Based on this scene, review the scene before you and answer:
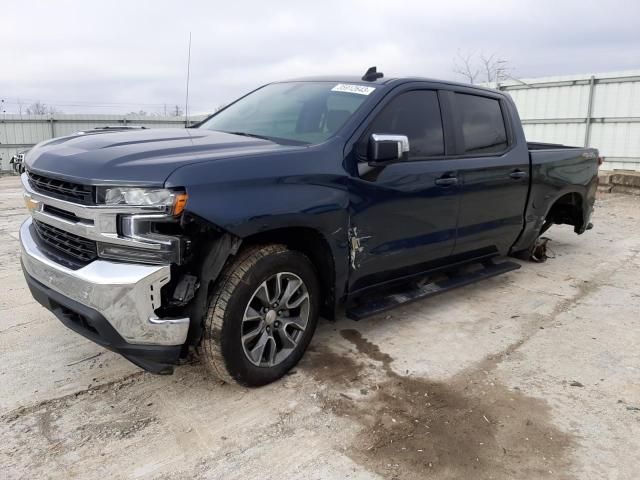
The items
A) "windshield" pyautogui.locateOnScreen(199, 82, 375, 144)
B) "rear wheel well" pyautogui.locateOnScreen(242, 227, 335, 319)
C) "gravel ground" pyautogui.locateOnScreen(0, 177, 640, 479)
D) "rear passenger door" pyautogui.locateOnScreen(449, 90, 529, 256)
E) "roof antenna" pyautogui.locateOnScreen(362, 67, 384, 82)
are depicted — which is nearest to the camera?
"gravel ground" pyautogui.locateOnScreen(0, 177, 640, 479)

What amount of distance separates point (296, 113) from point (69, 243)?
1781 millimetres

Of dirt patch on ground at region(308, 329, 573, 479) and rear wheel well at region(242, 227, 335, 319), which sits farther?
rear wheel well at region(242, 227, 335, 319)

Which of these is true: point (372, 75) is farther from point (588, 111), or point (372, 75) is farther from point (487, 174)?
point (588, 111)

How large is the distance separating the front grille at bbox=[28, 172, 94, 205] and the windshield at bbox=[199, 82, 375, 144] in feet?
4.27

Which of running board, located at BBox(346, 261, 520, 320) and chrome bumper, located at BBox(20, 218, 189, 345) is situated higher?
chrome bumper, located at BBox(20, 218, 189, 345)

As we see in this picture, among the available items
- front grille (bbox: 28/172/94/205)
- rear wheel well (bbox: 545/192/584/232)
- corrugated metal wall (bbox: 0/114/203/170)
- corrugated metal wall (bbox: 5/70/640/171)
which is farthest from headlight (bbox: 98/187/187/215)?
corrugated metal wall (bbox: 0/114/203/170)

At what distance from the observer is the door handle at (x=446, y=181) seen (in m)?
4.02

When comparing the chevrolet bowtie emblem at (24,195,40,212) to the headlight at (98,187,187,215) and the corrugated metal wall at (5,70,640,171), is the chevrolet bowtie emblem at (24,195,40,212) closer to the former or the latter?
the headlight at (98,187,187,215)

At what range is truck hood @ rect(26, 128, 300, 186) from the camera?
2625 mm

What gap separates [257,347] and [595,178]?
4999 millimetres

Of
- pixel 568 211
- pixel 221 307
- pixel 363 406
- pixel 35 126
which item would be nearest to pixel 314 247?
pixel 221 307

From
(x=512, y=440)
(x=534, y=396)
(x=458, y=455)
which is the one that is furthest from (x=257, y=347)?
(x=534, y=396)

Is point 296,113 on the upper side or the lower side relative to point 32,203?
upper

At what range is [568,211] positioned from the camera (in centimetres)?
632
